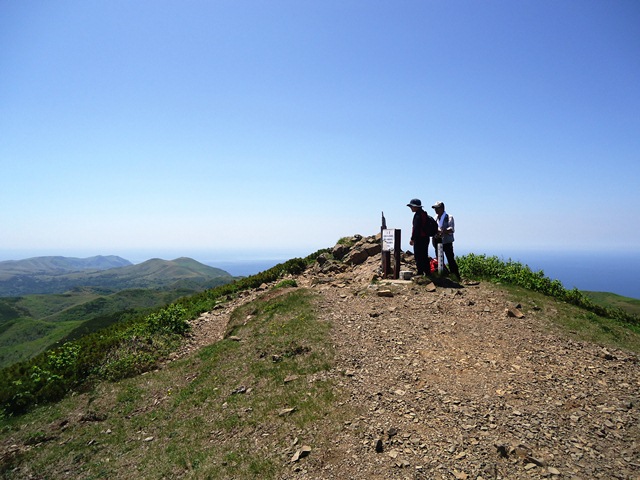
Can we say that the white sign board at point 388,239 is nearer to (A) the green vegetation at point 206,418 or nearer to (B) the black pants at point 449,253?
(B) the black pants at point 449,253

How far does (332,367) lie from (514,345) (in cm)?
571

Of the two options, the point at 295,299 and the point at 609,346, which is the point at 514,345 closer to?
the point at 609,346

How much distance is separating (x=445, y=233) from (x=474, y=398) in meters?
9.40

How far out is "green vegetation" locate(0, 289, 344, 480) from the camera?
754cm

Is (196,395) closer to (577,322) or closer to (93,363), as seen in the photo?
(93,363)

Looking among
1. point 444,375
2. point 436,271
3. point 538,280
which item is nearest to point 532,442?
point 444,375

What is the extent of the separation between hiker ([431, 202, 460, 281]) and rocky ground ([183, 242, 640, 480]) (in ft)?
10.2

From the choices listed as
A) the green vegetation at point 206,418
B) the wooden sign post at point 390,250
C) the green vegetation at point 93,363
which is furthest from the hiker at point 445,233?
the green vegetation at point 93,363

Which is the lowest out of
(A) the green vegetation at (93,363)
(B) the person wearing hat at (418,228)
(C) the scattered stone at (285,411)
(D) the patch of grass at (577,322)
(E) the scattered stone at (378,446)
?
(A) the green vegetation at (93,363)

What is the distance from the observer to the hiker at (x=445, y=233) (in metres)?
16.3

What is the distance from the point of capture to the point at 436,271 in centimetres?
1788

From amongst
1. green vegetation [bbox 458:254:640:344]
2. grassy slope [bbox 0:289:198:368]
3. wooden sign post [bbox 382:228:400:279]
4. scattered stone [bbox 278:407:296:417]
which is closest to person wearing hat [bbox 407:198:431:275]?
wooden sign post [bbox 382:228:400:279]

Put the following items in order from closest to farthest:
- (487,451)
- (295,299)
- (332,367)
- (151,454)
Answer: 1. (487,451)
2. (151,454)
3. (332,367)
4. (295,299)

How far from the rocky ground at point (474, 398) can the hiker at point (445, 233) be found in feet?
10.2
